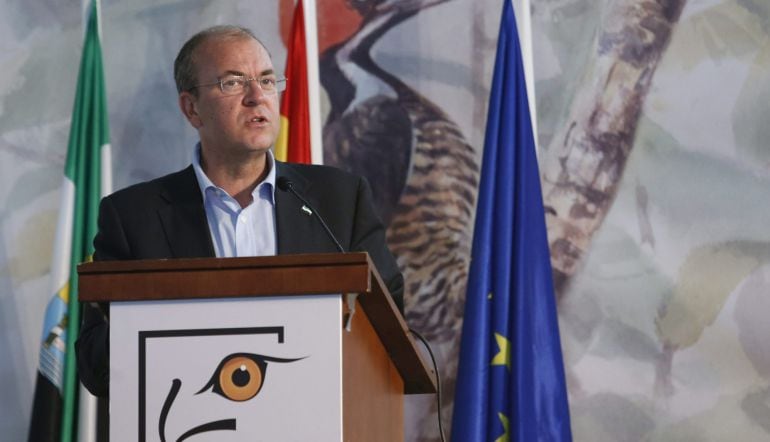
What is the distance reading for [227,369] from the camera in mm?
2027

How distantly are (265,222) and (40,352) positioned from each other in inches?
76.9

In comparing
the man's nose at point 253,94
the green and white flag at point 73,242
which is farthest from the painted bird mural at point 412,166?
the man's nose at point 253,94

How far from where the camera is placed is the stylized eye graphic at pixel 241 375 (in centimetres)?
202

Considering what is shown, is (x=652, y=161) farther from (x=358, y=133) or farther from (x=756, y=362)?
(x=358, y=133)

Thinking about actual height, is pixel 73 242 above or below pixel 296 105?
below

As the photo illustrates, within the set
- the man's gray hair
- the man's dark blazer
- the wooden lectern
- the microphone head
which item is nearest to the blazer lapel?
the man's dark blazer

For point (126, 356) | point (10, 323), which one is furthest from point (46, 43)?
point (126, 356)

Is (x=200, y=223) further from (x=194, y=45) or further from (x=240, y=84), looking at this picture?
(x=194, y=45)

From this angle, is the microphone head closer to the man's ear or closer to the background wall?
the man's ear

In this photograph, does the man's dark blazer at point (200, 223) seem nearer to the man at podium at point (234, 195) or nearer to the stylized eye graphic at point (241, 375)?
the man at podium at point (234, 195)

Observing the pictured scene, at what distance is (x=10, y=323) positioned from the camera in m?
4.92

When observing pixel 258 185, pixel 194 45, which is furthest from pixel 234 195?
pixel 194 45

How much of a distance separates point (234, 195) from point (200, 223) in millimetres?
203

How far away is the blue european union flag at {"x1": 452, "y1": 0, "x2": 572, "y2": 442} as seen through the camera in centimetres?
407
